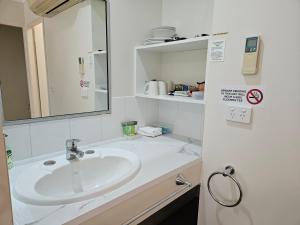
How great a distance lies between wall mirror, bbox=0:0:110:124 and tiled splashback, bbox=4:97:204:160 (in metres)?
0.06

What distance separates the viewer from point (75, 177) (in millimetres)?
1062

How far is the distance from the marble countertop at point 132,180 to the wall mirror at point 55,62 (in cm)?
27

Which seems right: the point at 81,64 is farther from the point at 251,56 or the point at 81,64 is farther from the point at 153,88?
the point at 251,56

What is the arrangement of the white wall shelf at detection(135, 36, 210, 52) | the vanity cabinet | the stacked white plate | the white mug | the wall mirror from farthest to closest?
the white mug
the stacked white plate
the white wall shelf at detection(135, 36, 210, 52)
the wall mirror
the vanity cabinet

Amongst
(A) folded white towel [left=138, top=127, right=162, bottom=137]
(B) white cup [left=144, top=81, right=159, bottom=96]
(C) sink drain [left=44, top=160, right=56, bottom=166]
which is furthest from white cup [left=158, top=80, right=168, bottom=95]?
(C) sink drain [left=44, top=160, right=56, bottom=166]

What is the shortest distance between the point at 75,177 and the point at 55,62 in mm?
646

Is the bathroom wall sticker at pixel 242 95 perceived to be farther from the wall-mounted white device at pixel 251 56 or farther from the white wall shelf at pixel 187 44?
the white wall shelf at pixel 187 44

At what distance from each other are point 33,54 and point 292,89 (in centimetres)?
122

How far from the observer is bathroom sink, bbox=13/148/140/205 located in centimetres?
73

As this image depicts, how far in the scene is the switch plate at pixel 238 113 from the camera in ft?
2.95

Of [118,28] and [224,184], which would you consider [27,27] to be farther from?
[224,184]

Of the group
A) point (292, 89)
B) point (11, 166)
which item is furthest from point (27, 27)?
point (292, 89)

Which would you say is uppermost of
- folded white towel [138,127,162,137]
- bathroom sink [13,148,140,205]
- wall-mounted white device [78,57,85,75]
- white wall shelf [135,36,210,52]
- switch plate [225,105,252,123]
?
white wall shelf [135,36,210,52]

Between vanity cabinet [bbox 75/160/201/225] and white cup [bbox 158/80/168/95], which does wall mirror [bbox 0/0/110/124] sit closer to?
white cup [bbox 158/80/168/95]
